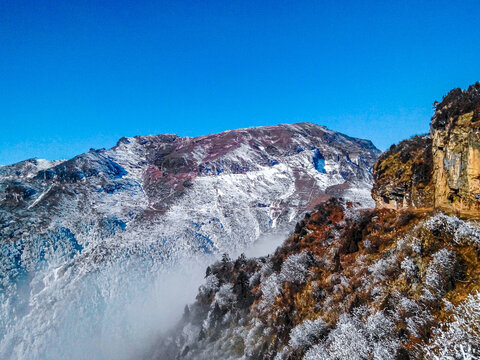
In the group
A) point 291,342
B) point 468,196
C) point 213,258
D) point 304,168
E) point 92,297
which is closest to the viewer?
point 468,196

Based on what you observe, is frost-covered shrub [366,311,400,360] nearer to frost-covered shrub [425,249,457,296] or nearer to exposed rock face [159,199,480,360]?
exposed rock face [159,199,480,360]

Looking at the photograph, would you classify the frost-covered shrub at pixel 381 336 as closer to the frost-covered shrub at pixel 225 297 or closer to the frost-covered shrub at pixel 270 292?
the frost-covered shrub at pixel 270 292

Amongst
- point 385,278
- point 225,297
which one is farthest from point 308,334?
point 225,297

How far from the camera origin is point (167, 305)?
5091cm

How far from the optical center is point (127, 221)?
6925 centimetres

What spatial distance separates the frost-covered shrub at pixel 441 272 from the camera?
12358mm

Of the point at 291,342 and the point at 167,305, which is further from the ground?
the point at 291,342

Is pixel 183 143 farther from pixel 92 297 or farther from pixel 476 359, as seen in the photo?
pixel 476 359

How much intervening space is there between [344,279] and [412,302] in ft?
19.8

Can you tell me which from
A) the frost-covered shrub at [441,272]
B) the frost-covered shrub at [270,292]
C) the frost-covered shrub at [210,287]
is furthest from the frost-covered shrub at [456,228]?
the frost-covered shrub at [210,287]

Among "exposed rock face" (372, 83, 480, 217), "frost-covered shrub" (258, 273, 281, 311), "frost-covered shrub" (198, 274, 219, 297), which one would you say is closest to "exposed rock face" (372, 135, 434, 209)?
"exposed rock face" (372, 83, 480, 217)

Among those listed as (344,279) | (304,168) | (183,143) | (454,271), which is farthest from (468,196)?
(183,143)

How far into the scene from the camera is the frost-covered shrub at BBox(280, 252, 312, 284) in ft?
76.4

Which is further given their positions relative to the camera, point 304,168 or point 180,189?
point 304,168
